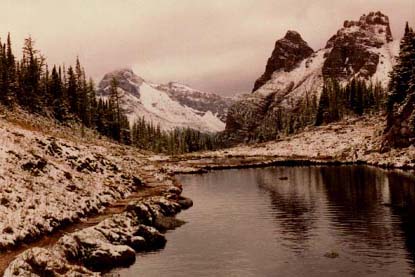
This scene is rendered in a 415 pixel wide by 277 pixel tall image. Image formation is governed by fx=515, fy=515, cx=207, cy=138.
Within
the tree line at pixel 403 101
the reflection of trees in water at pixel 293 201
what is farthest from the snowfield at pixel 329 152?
the reflection of trees in water at pixel 293 201

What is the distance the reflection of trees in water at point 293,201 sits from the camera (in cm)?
4858

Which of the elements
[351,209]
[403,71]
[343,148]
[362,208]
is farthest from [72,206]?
[343,148]

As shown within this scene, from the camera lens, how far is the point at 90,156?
228 feet

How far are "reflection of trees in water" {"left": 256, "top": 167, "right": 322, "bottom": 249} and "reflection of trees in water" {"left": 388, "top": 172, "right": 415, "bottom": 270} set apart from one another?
8.42m

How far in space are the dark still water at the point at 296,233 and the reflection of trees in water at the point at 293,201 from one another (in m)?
0.10

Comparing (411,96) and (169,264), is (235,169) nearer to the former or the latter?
(411,96)

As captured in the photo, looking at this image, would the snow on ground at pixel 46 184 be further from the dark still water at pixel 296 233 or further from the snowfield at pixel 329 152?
the snowfield at pixel 329 152

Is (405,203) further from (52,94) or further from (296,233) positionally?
(52,94)

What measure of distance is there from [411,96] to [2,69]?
315 feet

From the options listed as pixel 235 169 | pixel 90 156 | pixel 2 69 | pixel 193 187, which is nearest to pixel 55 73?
pixel 2 69

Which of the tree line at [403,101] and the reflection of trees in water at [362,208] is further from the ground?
the tree line at [403,101]

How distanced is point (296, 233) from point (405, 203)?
19.6 meters

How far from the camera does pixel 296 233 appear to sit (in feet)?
157

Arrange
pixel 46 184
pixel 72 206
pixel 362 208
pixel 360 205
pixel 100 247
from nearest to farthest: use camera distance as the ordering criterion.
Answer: pixel 100 247 < pixel 72 206 < pixel 46 184 < pixel 362 208 < pixel 360 205
